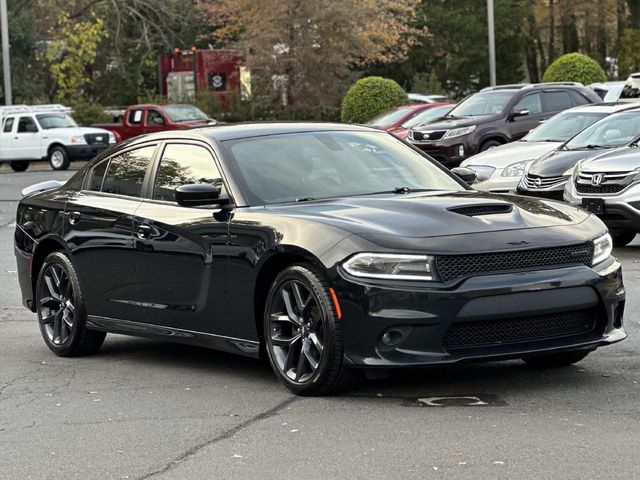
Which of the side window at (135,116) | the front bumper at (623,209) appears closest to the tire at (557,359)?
the front bumper at (623,209)

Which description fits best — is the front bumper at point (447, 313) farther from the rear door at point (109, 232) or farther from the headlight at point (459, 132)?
the headlight at point (459, 132)

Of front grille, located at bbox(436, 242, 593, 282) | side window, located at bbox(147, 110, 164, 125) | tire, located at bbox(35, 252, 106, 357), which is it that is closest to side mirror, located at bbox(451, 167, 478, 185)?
front grille, located at bbox(436, 242, 593, 282)

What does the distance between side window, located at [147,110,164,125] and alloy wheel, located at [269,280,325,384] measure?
1365 inches

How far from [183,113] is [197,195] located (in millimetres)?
34546

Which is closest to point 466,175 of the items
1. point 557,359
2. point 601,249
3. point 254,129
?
point 254,129

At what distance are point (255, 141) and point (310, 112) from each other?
119ft

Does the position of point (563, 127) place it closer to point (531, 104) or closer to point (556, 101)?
point (531, 104)

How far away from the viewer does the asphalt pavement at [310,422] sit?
5828mm

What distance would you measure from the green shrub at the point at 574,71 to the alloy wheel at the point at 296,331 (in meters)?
32.1

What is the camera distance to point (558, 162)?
17141mm

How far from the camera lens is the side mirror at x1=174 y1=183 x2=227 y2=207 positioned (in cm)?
779

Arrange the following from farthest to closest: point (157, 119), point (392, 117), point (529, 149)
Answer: point (157, 119), point (392, 117), point (529, 149)

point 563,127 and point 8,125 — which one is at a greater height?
point 8,125

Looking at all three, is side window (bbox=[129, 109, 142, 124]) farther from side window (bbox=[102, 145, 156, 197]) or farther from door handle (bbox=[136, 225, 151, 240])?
door handle (bbox=[136, 225, 151, 240])
